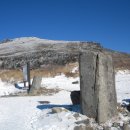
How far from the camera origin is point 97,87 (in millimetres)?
11727

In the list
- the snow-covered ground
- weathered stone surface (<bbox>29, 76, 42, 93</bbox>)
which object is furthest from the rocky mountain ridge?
the snow-covered ground

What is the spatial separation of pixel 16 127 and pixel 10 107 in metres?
4.10

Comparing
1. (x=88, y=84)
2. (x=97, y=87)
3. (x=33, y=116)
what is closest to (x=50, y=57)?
(x=33, y=116)

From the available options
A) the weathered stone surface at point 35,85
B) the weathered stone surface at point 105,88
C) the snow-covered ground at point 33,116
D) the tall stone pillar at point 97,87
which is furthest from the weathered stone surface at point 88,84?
the weathered stone surface at point 35,85

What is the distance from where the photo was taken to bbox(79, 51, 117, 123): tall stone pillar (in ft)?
38.4

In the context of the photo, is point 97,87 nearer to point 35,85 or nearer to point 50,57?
point 35,85

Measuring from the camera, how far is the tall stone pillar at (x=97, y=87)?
38.4ft

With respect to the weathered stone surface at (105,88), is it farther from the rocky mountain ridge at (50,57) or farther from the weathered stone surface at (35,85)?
the weathered stone surface at (35,85)

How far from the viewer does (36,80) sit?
22938mm

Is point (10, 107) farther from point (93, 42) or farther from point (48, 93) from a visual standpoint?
point (93, 42)

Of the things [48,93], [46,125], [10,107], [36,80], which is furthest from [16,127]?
[36,80]

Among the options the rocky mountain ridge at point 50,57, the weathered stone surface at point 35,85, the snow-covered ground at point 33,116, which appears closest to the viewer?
the snow-covered ground at point 33,116

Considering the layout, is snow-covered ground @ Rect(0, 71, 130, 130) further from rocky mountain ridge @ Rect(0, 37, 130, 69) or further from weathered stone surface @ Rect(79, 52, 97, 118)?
rocky mountain ridge @ Rect(0, 37, 130, 69)

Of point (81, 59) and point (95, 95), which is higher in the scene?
point (81, 59)
